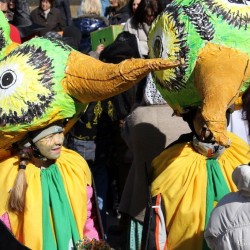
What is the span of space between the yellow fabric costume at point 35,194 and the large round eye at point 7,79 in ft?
1.41

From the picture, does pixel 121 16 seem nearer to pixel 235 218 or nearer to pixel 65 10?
pixel 65 10

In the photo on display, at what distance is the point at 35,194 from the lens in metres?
3.61

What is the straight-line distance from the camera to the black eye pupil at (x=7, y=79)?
345 cm

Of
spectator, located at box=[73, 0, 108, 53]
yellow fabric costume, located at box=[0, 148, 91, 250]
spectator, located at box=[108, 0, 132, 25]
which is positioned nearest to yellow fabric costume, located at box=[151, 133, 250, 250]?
yellow fabric costume, located at box=[0, 148, 91, 250]

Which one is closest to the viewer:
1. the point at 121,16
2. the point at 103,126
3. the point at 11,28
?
the point at 11,28

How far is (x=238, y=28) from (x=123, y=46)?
6.01 ft

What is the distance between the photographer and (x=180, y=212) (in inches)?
143

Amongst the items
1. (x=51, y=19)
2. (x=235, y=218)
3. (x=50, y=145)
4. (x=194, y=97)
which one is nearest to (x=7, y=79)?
(x=50, y=145)

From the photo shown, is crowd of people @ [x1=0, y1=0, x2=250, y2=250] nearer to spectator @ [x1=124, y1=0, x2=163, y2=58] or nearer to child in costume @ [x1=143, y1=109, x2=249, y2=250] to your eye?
child in costume @ [x1=143, y1=109, x2=249, y2=250]

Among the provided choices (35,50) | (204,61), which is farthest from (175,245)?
(35,50)

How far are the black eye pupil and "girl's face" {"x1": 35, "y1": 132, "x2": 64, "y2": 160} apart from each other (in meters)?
0.33

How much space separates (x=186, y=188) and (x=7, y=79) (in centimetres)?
106

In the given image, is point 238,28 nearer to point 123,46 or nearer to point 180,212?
point 180,212

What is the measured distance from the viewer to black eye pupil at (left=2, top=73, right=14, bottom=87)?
11.3 ft
